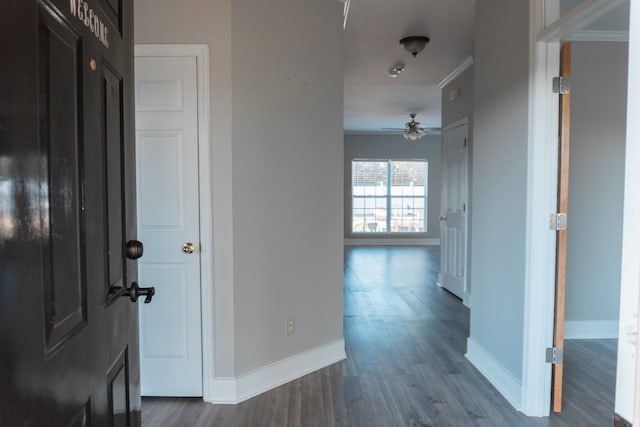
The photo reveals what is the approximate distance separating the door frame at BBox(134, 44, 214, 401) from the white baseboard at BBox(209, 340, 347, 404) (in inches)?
3.6

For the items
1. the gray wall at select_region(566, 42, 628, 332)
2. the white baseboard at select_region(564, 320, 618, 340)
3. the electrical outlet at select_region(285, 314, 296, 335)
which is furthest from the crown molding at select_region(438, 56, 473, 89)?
the electrical outlet at select_region(285, 314, 296, 335)

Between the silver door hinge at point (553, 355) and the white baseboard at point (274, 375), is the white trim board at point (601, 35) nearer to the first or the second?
the silver door hinge at point (553, 355)

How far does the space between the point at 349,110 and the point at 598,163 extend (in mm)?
4617

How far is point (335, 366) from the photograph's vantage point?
10.3 ft

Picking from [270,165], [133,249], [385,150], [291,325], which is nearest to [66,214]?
[133,249]

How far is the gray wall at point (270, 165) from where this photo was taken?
2.54 metres

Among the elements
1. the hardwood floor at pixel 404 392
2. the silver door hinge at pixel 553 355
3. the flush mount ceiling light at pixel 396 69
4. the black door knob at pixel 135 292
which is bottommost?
the hardwood floor at pixel 404 392

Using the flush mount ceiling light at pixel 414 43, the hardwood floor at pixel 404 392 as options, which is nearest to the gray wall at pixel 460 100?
the flush mount ceiling light at pixel 414 43

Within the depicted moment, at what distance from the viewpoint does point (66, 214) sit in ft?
2.69

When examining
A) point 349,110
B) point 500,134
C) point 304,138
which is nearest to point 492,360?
point 500,134

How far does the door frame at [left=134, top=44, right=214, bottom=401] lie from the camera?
98.3 inches

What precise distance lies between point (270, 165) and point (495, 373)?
2.11 meters

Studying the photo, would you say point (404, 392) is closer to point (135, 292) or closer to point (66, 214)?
point (135, 292)

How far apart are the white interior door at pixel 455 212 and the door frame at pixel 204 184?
3.37m
